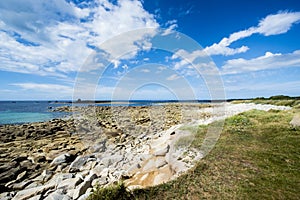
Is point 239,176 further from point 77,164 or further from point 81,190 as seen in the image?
point 77,164

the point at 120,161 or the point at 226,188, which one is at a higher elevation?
the point at 226,188

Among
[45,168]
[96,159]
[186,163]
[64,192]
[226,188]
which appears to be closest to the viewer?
[226,188]

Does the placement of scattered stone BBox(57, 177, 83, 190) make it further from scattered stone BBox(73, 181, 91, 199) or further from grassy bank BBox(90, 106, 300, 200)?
grassy bank BBox(90, 106, 300, 200)

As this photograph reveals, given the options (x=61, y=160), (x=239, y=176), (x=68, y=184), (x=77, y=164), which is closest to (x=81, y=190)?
(x=68, y=184)

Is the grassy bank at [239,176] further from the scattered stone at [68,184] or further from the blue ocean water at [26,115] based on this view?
the blue ocean water at [26,115]

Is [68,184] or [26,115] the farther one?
[26,115]

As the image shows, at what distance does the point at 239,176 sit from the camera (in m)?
5.02

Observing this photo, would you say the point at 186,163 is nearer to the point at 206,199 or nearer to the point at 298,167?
the point at 206,199

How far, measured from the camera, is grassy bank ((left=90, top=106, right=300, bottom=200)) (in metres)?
4.21

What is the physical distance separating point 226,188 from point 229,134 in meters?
5.64

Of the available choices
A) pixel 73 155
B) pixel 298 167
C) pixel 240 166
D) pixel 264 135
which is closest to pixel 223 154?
pixel 240 166

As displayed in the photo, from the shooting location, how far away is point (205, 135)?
942cm

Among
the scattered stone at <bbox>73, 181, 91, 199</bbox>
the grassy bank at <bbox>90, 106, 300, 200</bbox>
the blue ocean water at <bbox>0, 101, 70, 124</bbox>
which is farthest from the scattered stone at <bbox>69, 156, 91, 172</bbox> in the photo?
the blue ocean water at <bbox>0, 101, 70, 124</bbox>

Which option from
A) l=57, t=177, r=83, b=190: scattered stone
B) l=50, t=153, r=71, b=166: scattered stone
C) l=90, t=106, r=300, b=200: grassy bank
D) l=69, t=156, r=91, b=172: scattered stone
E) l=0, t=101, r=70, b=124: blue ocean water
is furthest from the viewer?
l=0, t=101, r=70, b=124: blue ocean water
